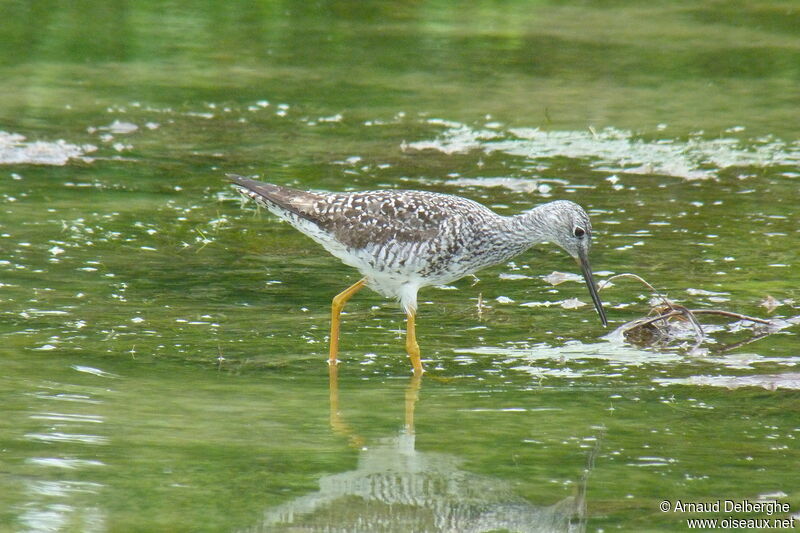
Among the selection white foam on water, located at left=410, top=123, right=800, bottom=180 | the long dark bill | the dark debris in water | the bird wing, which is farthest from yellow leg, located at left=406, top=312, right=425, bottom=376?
white foam on water, located at left=410, top=123, right=800, bottom=180

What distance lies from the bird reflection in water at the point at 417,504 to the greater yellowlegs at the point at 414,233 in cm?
193

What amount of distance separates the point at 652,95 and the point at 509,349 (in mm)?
7502

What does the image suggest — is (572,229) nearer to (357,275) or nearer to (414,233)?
(414,233)

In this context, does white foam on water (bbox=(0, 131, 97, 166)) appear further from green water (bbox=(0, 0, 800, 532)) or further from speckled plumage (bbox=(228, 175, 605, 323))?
speckled plumage (bbox=(228, 175, 605, 323))

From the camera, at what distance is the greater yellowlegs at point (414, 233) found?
26.6 ft

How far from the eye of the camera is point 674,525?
17.2ft

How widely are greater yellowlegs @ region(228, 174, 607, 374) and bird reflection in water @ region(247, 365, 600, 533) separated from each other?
75.8 inches

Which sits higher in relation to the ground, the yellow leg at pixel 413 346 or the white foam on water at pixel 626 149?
the white foam on water at pixel 626 149

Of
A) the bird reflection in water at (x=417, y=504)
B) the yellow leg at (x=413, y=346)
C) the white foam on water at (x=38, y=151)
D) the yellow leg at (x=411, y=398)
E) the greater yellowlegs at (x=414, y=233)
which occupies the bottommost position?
the bird reflection in water at (x=417, y=504)

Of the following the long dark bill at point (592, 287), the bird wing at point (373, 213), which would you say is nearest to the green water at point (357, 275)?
the long dark bill at point (592, 287)

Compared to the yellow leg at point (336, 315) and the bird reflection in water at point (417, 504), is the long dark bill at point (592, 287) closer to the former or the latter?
the yellow leg at point (336, 315)

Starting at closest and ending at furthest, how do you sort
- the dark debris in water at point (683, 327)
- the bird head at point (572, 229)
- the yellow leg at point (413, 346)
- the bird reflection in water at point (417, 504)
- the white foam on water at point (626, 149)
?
the bird reflection in water at point (417, 504)
the yellow leg at point (413, 346)
the dark debris in water at point (683, 327)
the bird head at point (572, 229)
the white foam on water at point (626, 149)

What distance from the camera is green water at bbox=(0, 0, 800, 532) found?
5.75m

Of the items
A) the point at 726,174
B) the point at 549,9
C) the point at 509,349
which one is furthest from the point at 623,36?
the point at 509,349
